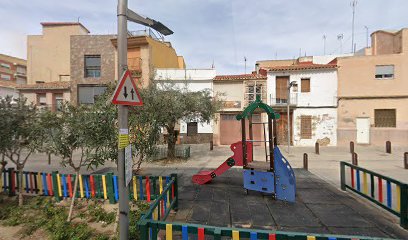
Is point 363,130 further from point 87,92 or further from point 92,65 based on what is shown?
point 92,65

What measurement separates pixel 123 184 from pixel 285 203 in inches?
175

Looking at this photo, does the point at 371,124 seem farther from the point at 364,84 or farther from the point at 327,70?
the point at 327,70

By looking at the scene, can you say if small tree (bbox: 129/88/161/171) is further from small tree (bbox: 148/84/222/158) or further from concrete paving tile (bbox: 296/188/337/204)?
concrete paving tile (bbox: 296/188/337/204)

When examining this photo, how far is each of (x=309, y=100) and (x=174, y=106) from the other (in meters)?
14.3

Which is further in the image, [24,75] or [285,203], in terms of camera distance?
[24,75]

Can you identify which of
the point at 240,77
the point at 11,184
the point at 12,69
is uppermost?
the point at 12,69

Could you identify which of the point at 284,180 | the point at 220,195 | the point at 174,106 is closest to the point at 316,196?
the point at 284,180

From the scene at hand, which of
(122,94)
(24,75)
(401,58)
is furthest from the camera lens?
(24,75)

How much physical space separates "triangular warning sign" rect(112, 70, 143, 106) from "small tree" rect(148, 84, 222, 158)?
624 centimetres

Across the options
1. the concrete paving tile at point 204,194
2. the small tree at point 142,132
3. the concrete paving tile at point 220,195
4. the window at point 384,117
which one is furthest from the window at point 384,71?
the small tree at point 142,132

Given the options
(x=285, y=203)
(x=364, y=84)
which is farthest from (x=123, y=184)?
(x=364, y=84)

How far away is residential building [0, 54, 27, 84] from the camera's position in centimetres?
4072

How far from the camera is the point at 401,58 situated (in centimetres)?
1869

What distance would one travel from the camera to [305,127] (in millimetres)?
20062
